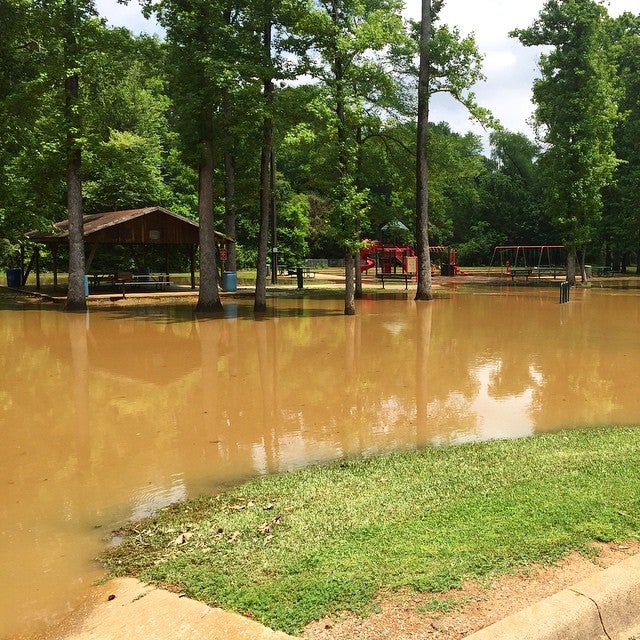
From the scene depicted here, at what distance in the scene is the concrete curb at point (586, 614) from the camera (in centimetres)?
298

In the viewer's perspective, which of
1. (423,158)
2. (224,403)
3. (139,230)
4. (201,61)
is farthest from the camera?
(139,230)

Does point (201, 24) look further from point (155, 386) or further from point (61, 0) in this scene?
point (155, 386)

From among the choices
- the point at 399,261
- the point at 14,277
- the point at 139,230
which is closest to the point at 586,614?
the point at 139,230

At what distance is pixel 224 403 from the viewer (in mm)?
9148

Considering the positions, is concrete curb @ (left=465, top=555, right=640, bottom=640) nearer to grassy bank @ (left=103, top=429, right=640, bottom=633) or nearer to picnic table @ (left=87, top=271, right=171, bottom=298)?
grassy bank @ (left=103, top=429, right=640, bottom=633)

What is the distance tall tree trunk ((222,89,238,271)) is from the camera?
801 inches

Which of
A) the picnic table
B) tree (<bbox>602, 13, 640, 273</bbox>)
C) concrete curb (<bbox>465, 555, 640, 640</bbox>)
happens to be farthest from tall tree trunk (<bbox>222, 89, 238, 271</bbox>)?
tree (<bbox>602, 13, 640, 273</bbox>)

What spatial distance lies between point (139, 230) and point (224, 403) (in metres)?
19.7

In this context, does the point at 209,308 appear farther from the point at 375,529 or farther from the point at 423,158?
the point at 375,529

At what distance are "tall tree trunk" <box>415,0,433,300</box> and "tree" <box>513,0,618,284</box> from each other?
31.5ft

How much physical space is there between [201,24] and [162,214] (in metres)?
9.93

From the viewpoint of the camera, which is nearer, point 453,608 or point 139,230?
point 453,608

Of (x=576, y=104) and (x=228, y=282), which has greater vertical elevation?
(x=576, y=104)

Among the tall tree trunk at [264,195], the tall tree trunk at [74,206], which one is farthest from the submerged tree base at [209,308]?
the tall tree trunk at [74,206]
